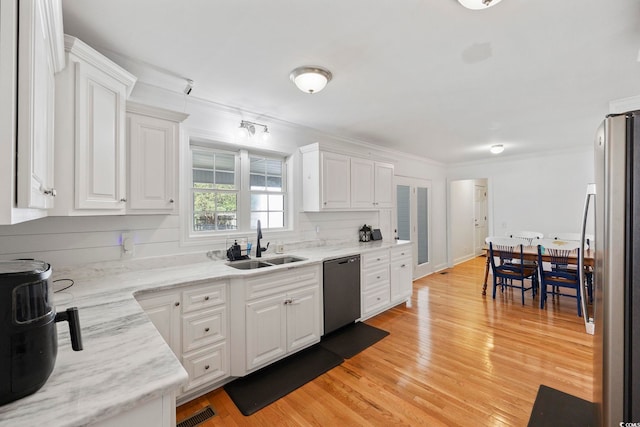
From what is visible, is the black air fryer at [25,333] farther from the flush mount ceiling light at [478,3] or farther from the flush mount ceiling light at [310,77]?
the flush mount ceiling light at [478,3]

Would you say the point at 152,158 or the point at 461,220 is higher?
the point at 152,158

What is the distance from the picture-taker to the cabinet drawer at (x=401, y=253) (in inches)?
155

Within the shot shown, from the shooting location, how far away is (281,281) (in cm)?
254

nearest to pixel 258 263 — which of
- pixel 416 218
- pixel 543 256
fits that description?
pixel 416 218

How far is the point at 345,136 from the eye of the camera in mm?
4227

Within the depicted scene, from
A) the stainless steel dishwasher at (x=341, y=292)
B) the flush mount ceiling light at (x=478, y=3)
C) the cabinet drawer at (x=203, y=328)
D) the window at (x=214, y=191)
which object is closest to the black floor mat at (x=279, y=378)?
the stainless steel dishwasher at (x=341, y=292)

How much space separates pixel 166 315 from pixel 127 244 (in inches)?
30.1

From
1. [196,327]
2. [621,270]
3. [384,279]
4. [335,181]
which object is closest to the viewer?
[621,270]

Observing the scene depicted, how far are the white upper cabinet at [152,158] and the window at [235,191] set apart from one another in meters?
0.55

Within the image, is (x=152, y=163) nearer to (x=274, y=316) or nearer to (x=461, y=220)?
(x=274, y=316)

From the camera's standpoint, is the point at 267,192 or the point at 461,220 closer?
the point at 267,192

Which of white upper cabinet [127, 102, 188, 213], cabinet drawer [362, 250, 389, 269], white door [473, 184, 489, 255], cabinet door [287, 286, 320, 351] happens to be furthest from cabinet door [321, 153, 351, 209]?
white door [473, 184, 489, 255]

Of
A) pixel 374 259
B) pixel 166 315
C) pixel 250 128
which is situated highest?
pixel 250 128

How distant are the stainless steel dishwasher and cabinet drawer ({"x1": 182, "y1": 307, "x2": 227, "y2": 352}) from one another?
43.7 inches
